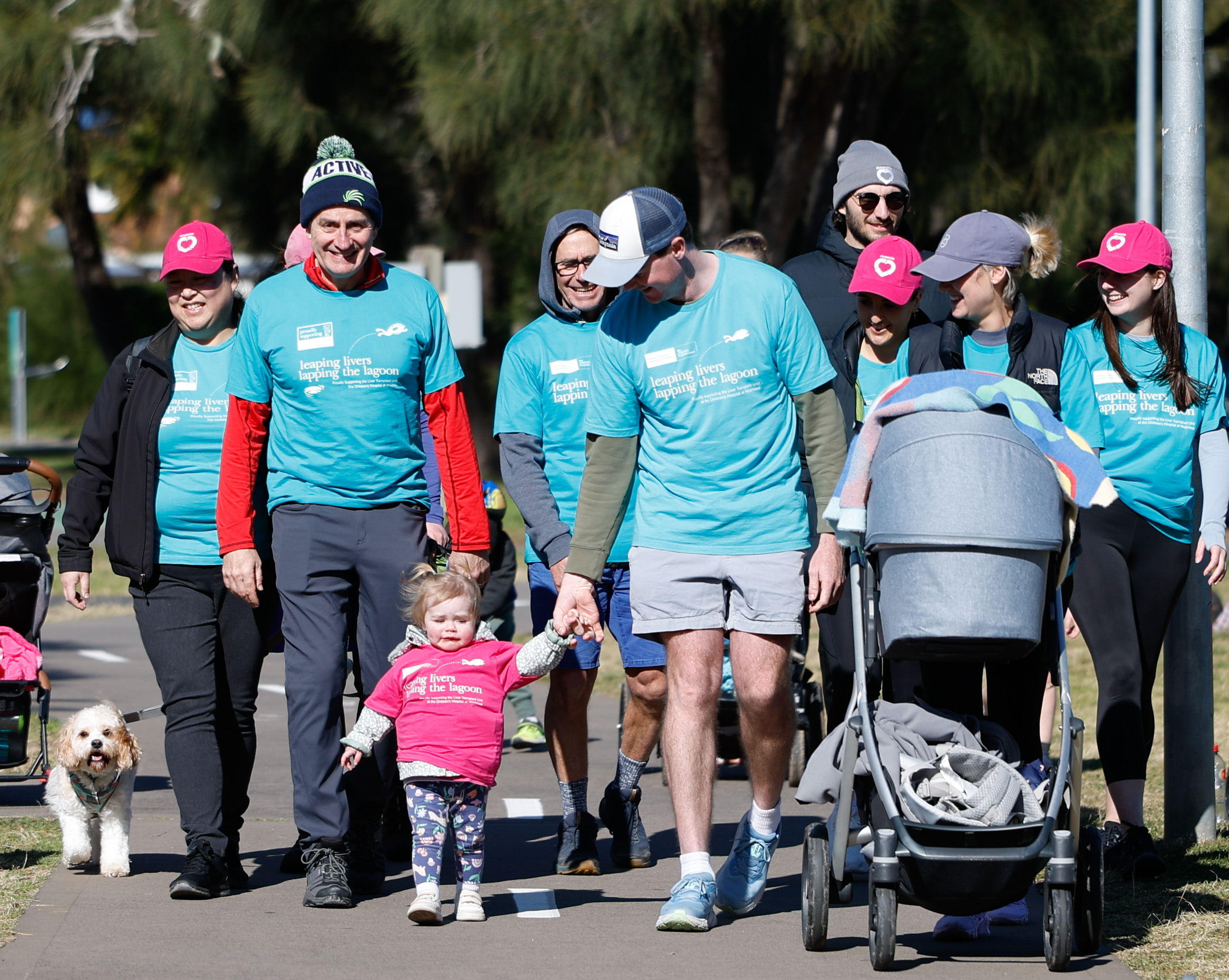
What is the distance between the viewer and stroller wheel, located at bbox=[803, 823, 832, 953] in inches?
203

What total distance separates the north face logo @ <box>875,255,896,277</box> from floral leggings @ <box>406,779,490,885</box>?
6.85 ft

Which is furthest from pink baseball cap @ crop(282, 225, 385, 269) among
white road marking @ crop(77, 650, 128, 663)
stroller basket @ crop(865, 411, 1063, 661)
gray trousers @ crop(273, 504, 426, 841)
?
white road marking @ crop(77, 650, 128, 663)

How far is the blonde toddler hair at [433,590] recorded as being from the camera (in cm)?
573

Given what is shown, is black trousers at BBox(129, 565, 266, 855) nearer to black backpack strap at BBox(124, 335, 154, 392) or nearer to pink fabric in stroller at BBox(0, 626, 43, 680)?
black backpack strap at BBox(124, 335, 154, 392)

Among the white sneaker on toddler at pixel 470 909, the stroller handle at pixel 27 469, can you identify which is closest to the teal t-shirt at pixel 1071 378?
the white sneaker on toddler at pixel 470 909

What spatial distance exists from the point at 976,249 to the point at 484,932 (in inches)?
103

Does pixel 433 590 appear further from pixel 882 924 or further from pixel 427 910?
pixel 882 924

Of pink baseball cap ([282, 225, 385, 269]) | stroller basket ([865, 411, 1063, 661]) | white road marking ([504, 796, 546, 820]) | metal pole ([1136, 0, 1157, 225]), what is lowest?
white road marking ([504, 796, 546, 820])

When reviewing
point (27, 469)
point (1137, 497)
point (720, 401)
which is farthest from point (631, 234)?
point (27, 469)

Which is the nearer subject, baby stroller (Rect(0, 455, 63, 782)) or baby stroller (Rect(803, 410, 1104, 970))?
baby stroller (Rect(803, 410, 1104, 970))

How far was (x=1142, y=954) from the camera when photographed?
17.2 feet

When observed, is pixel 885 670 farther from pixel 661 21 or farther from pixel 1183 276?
pixel 661 21

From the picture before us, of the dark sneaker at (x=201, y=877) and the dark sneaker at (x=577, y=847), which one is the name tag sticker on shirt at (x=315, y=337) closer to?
the dark sneaker at (x=201, y=877)

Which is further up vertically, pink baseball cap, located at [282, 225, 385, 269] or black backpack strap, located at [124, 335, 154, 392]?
pink baseball cap, located at [282, 225, 385, 269]
